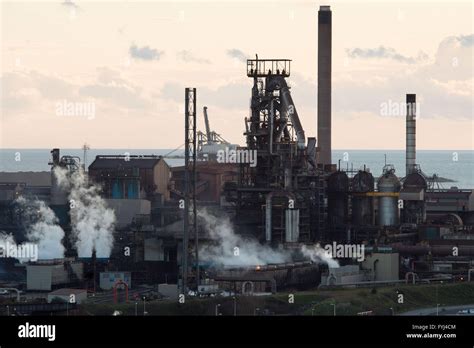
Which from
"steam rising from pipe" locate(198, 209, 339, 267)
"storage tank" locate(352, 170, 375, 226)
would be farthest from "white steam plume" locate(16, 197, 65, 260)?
"storage tank" locate(352, 170, 375, 226)

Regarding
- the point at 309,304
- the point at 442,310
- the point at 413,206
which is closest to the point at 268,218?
the point at 413,206

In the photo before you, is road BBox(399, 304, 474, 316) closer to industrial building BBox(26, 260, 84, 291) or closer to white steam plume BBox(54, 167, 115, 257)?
industrial building BBox(26, 260, 84, 291)

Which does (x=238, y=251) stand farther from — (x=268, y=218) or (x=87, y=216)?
(x=87, y=216)

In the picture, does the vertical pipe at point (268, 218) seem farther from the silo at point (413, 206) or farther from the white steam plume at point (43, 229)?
the white steam plume at point (43, 229)

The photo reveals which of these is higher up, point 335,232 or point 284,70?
point 284,70
